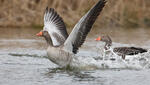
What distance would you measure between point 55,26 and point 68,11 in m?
7.88

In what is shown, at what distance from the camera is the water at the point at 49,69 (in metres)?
7.71

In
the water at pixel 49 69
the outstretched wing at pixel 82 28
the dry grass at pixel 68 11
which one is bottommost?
the water at pixel 49 69

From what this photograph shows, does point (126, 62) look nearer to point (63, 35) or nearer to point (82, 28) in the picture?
point (82, 28)

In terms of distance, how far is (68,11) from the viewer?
60.7 ft

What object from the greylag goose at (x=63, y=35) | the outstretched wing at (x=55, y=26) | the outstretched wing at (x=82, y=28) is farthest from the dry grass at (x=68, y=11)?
the outstretched wing at (x=82, y=28)

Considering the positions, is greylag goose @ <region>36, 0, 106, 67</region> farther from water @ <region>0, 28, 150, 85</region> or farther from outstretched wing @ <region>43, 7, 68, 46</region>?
water @ <region>0, 28, 150, 85</region>

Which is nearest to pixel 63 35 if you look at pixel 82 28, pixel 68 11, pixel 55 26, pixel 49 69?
pixel 55 26

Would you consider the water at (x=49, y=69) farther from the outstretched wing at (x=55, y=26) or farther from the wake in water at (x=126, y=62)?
the outstretched wing at (x=55, y=26)

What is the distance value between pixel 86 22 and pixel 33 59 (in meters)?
2.29

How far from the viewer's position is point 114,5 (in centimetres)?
1838

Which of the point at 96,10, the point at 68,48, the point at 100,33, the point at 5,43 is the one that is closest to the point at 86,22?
the point at 96,10

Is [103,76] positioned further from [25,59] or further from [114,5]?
[114,5]

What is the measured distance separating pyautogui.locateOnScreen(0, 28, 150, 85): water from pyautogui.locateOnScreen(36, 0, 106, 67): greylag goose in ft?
1.13

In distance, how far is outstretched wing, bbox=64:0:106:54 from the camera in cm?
862
